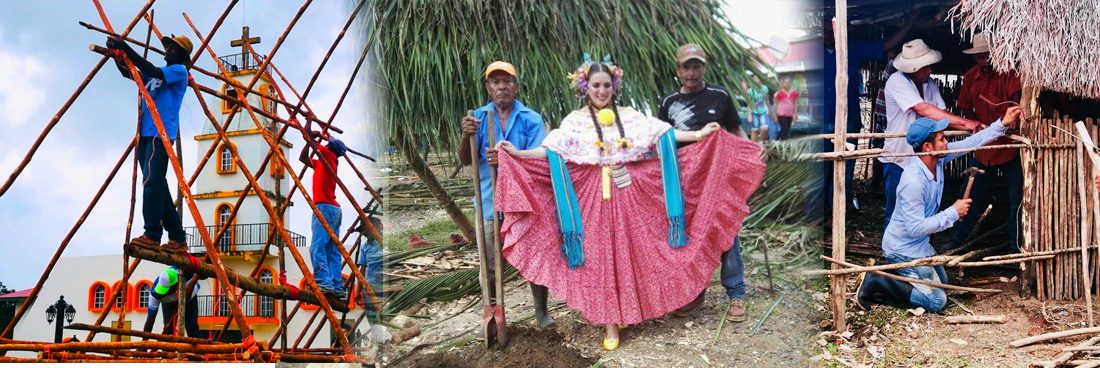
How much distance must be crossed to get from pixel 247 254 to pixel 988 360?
497cm

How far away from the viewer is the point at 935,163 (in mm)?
6258

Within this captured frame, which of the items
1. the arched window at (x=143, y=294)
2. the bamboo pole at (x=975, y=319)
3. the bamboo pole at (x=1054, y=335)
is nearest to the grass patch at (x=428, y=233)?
the arched window at (x=143, y=294)

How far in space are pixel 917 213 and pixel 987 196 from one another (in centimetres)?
132

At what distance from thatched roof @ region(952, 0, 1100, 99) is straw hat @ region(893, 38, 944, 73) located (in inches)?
18.0

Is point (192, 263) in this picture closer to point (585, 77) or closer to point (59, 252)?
point (59, 252)

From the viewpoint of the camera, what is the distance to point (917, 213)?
618cm

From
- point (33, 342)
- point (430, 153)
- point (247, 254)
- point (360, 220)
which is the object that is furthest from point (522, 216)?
point (33, 342)

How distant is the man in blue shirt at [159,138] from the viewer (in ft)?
18.7

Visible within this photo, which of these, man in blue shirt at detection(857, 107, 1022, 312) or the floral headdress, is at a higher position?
the floral headdress

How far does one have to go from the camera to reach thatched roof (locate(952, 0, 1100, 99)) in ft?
20.1

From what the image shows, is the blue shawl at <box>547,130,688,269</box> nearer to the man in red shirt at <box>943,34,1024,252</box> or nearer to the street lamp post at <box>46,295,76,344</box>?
the man in red shirt at <box>943,34,1024,252</box>

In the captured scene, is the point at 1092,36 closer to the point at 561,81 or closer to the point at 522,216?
the point at 561,81

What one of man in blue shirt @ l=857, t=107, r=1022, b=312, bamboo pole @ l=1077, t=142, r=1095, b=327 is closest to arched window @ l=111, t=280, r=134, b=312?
man in blue shirt @ l=857, t=107, r=1022, b=312

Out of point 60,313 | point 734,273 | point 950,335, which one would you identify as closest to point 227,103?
point 60,313
